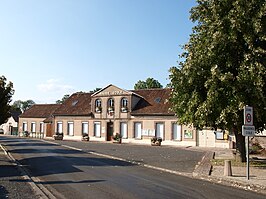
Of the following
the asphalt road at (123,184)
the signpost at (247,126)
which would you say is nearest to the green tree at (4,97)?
the asphalt road at (123,184)

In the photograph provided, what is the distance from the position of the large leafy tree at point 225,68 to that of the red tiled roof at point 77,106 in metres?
28.1

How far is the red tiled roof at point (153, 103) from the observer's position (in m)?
38.3

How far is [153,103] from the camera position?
1577 inches

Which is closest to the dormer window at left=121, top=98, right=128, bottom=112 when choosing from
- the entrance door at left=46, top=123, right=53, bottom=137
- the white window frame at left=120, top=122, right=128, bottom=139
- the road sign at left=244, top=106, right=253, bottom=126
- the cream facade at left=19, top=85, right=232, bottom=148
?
the cream facade at left=19, top=85, right=232, bottom=148

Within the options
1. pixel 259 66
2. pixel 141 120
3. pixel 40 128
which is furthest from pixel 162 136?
pixel 40 128

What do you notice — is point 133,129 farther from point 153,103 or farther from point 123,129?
point 153,103

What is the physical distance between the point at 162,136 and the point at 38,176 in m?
25.0

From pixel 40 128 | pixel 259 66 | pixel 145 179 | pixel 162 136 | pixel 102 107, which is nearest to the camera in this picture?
pixel 145 179

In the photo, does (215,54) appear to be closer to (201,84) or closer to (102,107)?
(201,84)

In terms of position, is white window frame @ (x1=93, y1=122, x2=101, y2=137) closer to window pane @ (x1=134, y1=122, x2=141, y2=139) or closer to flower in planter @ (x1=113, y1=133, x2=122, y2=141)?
flower in planter @ (x1=113, y1=133, x2=122, y2=141)

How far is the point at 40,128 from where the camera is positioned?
191 ft

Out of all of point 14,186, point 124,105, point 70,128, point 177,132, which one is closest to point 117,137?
point 124,105

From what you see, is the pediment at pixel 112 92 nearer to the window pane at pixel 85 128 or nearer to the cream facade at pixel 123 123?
the cream facade at pixel 123 123

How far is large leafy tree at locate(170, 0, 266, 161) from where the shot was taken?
15742 mm
